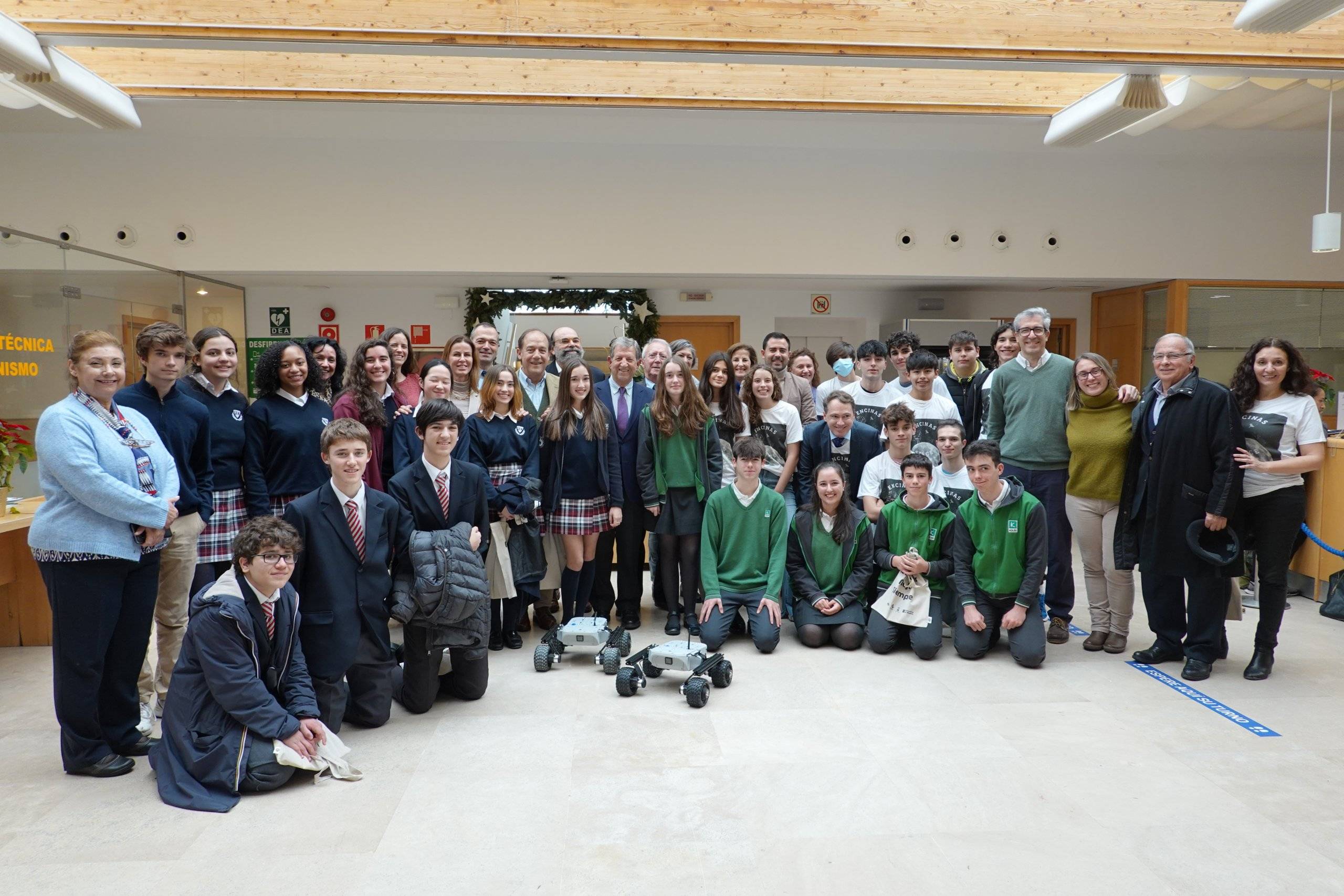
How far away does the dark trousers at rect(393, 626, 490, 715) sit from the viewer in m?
3.70

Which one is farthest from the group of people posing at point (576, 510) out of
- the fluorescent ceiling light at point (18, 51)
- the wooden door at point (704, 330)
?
the wooden door at point (704, 330)

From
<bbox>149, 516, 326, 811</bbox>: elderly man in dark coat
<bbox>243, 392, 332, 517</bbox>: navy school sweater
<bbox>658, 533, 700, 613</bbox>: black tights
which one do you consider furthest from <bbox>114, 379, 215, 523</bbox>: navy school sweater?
<bbox>658, 533, 700, 613</bbox>: black tights

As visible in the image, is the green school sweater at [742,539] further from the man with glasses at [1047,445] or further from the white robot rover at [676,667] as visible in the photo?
the man with glasses at [1047,445]

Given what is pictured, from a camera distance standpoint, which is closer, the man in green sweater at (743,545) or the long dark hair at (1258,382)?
the long dark hair at (1258,382)

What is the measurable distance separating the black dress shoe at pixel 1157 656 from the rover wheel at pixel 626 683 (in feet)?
8.34

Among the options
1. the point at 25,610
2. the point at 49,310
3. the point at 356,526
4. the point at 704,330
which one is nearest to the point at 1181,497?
the point at 356,526

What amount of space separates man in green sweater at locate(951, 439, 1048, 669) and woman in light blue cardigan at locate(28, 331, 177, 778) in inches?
140

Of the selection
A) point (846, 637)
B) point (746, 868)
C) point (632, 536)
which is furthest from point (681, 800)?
point (632, 536)

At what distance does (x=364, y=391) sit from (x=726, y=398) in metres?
2.01

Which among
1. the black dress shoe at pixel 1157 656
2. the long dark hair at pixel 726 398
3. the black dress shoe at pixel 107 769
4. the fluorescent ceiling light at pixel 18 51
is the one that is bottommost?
the black dress shoe at pixel 1157 656

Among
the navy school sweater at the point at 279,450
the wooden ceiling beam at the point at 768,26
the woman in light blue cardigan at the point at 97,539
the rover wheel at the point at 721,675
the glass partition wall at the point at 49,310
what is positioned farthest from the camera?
the glass partition wall at the point at 49,310

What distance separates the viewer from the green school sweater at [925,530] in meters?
4.62

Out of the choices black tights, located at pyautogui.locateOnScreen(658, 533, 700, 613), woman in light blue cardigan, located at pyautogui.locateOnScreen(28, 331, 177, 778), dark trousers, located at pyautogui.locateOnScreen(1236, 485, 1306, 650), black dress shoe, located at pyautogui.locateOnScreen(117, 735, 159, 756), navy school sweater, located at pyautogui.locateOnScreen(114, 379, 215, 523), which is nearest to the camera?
woman in light blue cardigan, located at pyautogui.locateOnScreen(28, 331, 177, 778)

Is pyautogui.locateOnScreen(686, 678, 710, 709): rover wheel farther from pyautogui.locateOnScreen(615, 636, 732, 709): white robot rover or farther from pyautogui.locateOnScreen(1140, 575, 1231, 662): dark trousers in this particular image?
pyautogui.locateOnScreen(1140, 575, 1231, 662): dark trousers
